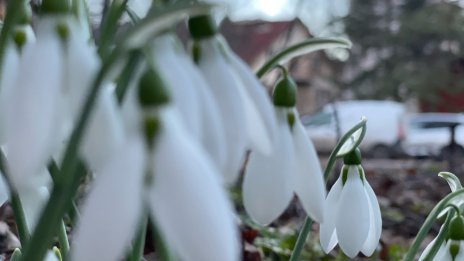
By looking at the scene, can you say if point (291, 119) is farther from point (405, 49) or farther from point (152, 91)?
point (405, 49)

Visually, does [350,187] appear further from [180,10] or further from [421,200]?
[421,200]

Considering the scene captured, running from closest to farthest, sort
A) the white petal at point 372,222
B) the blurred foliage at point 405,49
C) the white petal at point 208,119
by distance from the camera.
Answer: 1. the white petal at point 208,119
2. the white petal at point 372,222
3. the blurred foliage at point 405,49

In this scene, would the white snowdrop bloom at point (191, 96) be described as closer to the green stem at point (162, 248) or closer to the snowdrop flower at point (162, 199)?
the snowdrop flower at point (162, 199)

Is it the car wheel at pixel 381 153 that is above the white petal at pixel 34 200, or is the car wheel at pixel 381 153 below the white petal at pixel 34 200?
below

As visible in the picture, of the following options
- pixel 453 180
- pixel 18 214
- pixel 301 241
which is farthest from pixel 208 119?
pixel 453 180

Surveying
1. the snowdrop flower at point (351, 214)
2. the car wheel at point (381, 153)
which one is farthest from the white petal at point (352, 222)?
the car wheel at point (381, 153)

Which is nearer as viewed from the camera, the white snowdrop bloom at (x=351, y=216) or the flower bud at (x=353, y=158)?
the white snowdrop bloom at (x=351, y=216)
